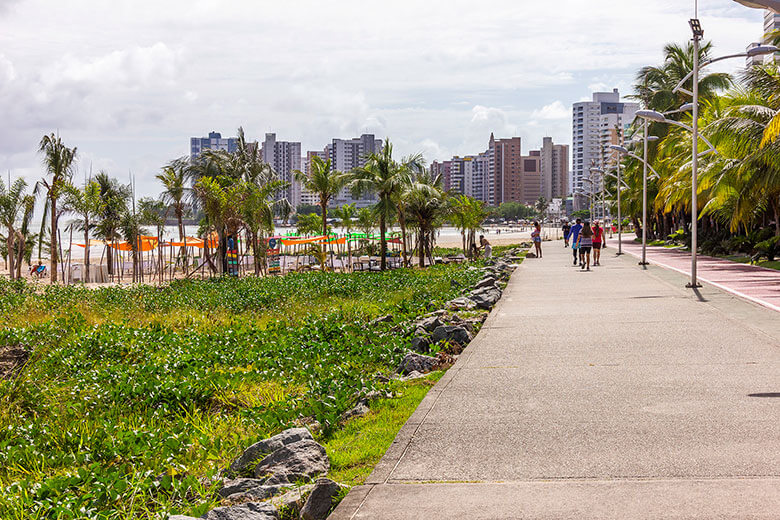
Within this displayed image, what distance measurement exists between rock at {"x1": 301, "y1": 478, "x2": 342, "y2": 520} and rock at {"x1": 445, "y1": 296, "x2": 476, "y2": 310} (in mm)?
11320

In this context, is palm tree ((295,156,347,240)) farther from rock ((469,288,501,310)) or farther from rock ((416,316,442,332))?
rock ((416,316,442,332))

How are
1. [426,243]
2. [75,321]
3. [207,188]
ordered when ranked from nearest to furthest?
[75,321] → [207,188] → [426,243]

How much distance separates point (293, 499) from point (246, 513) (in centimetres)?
43

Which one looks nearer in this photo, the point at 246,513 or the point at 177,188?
the point at 246,513

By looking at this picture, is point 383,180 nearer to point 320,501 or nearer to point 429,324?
point 429,324

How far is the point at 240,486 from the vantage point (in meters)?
5.56

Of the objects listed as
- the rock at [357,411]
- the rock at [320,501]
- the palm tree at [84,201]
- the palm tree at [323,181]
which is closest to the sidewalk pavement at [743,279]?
the rock at [357,411]

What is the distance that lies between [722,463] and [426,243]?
38.0 m

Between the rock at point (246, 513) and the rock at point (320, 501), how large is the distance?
0.70ft

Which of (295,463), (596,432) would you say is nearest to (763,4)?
(596,432)

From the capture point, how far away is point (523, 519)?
4.67 metres

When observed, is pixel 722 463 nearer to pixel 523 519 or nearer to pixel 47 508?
pixel 523 519

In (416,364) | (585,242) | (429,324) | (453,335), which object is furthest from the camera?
(585,242)

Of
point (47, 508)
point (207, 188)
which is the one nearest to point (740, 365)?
point (47, 508)
